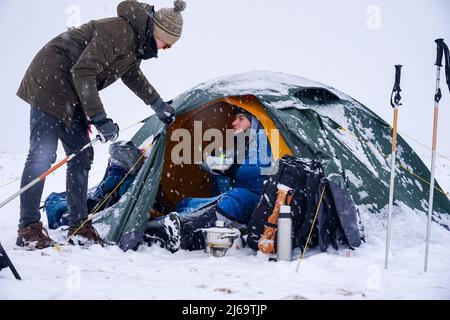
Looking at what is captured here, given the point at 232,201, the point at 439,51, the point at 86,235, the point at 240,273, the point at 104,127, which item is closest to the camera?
the point at 439,51

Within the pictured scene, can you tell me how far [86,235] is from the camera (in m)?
3.64

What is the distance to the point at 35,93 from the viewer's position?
335 cm

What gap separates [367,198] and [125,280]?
2.18 metres

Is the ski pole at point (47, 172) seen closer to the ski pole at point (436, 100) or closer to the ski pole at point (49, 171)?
the ski pole at point (49, 171)

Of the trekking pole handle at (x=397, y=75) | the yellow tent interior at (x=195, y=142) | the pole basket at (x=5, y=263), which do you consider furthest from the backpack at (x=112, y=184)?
the trekking pole handle at (x=397, y=75)

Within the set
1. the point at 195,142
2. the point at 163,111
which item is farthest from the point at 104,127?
the point at 195,142

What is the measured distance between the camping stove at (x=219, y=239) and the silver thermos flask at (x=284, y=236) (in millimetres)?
373

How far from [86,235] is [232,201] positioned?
3.82 feet

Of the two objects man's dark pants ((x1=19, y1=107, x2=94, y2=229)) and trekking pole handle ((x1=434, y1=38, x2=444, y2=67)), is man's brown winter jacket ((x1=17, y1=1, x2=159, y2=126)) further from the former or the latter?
trekking pole handle ((x1=434, y1=38, x2=444, y2=67))

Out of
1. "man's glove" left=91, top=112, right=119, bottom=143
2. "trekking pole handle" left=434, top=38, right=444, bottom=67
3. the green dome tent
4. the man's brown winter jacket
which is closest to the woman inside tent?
the green dome tent

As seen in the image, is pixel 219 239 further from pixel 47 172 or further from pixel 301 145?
pixel 47 172

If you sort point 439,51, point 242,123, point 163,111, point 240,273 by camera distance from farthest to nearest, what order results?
point 242,123
point 163,111
point 240,273
point 439,51

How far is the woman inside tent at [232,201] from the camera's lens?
12.1 ft
